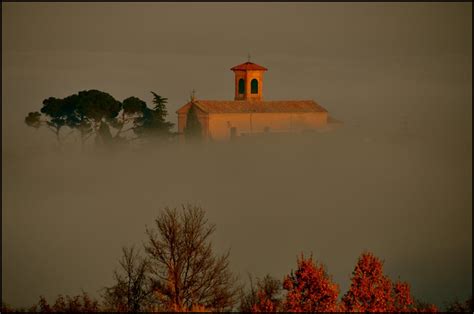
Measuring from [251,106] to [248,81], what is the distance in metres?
1.80

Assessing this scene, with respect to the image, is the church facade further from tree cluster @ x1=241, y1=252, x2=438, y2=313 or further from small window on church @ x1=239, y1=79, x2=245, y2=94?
tree cluster @ x1=241, y1=252, x2=438, y2=313

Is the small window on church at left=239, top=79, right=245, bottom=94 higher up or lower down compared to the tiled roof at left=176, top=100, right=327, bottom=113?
higher up

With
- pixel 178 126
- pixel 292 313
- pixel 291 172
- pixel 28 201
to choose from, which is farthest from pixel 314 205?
pixel 292 313

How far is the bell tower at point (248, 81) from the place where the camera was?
2603 inches

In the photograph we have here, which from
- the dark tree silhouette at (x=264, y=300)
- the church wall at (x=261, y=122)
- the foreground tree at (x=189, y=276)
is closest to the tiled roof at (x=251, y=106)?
the church wall at (x=261, y=122)

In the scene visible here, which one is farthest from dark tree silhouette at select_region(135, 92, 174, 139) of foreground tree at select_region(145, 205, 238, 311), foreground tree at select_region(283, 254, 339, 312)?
foreground tree at select_region(283, 254, 339, 312)

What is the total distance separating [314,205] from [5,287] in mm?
20059

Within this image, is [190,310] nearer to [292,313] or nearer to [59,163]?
[292,313]

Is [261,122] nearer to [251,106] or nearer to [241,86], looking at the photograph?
[251,106]

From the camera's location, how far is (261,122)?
65.0 meters

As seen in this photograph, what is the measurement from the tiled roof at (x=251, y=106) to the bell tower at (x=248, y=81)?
0.80 metres

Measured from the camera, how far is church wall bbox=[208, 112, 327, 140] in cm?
6400

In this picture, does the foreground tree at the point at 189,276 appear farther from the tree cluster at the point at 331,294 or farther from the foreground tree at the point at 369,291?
the foreground tree at the point at 369,291

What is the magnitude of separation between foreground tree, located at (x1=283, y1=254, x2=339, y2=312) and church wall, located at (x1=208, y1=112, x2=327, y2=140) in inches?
1067
